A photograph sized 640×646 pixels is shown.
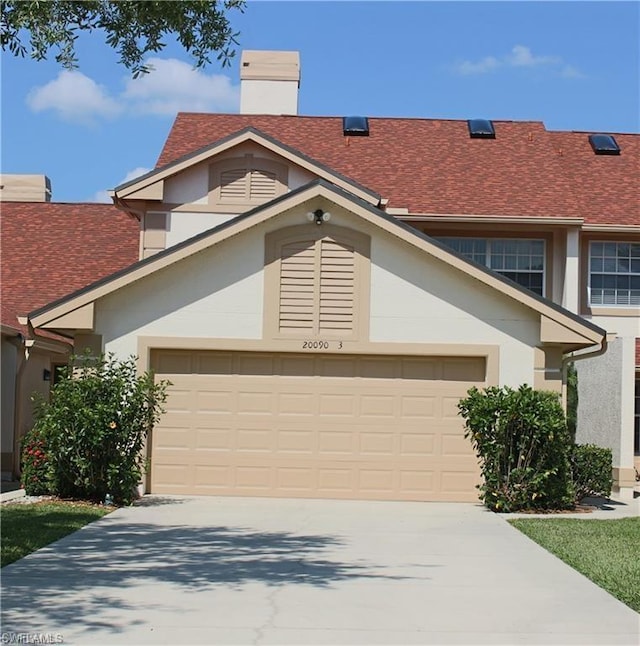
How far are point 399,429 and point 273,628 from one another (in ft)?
30.4

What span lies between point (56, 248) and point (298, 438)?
10.3 meters

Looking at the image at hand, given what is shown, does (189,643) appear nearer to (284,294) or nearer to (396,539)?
(396,539)

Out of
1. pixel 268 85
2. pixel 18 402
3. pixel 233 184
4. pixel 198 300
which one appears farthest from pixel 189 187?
pixel 268 85

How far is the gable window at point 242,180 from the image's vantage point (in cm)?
2081

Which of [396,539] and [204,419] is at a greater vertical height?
[204,419]

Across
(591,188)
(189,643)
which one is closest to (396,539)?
(189,643)

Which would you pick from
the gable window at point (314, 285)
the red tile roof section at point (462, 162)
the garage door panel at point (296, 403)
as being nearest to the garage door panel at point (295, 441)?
the garage door panel at point (296, 403)

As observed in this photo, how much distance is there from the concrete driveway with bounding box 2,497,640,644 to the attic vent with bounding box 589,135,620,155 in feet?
43.7

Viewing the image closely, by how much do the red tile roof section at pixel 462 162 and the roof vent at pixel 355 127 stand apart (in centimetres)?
17

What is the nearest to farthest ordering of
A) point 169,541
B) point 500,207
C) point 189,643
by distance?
1. point 189,643
2. point 169,541
3. point 500,207

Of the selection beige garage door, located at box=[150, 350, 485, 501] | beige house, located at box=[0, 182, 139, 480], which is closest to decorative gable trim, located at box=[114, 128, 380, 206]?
beige house, located at box=[0, 182, 139, 480]

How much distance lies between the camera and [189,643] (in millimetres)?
7406

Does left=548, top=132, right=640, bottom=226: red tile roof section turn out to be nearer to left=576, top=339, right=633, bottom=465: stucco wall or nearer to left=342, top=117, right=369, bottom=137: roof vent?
left=576, top=339, right=633, bottom=465: stucco wall

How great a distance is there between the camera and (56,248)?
24.8m
